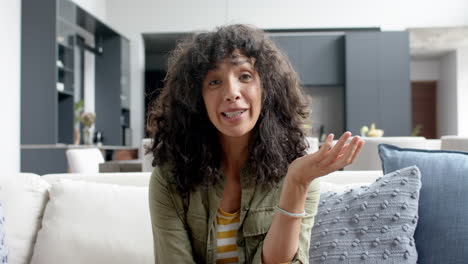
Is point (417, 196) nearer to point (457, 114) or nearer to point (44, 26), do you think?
point (44, 26)

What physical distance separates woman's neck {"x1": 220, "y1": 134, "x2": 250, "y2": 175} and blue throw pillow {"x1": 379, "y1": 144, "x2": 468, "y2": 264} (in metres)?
0.61

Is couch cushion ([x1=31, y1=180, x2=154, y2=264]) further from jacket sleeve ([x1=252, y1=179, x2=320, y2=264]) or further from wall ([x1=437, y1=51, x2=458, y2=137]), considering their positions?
wall ([x1=437, y1=51, x2=458, y2=137])

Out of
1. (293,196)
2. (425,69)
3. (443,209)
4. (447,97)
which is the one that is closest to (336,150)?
(293,196)

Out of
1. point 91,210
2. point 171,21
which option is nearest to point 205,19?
point 171,21

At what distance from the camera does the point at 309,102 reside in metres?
1.40

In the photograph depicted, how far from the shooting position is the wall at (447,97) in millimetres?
9398

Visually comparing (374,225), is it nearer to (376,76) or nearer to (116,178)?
(116,178)

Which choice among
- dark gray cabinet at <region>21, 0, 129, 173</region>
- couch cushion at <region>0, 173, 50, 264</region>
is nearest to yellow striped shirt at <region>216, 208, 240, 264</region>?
couch cushion at <region>0, 173, 50, 264</region>

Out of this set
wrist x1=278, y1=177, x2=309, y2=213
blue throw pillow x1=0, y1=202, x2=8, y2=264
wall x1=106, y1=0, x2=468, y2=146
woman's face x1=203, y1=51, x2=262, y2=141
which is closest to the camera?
wrist x1=278, y1=177, x2=309, y2=213

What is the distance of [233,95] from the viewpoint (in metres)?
1.14

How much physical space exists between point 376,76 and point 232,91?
293 inches

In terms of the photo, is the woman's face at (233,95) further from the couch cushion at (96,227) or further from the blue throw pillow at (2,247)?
the blue throw pillow at (2,247)

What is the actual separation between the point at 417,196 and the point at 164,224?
2.54ft

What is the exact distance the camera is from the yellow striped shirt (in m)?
1.26
